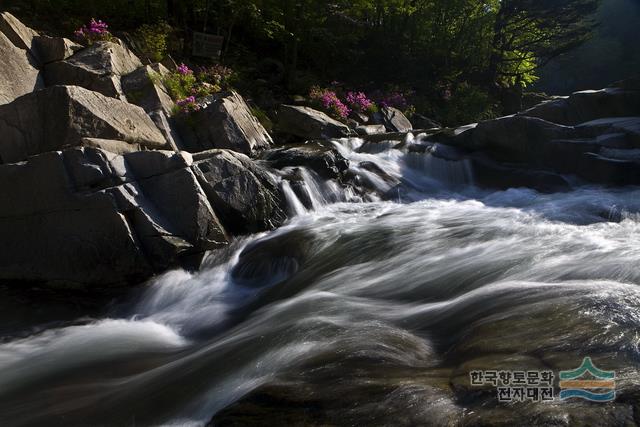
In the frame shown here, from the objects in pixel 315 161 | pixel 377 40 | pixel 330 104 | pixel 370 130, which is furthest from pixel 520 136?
pixel 377 40

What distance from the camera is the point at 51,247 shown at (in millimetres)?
6301

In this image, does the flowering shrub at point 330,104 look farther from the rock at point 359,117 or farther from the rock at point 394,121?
the rock at point 394,121

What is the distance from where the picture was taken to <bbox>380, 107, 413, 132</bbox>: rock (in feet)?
55.6

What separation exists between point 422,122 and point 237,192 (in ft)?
44.3

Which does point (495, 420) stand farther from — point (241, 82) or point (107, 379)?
point (241, 82)

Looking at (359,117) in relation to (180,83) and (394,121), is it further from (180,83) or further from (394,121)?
(180,83)

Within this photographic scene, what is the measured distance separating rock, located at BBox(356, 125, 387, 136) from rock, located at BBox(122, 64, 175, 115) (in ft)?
20.7

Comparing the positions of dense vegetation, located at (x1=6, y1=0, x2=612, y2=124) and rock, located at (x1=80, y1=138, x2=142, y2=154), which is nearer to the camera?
rock, located at (x1=80, y1=138, x2=142, y2=154)

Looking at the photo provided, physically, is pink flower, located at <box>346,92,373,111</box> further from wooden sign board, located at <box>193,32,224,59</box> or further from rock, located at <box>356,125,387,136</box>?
wooden sign board, located at <box>193,32,224,59</box>

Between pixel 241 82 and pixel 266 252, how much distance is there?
1114 centimetres

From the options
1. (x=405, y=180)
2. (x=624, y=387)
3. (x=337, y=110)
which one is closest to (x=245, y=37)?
(x=337, y=110)

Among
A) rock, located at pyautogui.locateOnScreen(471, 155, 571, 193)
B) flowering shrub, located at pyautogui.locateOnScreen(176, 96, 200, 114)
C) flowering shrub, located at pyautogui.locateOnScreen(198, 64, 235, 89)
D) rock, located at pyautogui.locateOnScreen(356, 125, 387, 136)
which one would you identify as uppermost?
flowering shrub, located at pyautogui.locateOnScreen(198, 64, 235, 89)

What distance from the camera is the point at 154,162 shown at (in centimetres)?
693

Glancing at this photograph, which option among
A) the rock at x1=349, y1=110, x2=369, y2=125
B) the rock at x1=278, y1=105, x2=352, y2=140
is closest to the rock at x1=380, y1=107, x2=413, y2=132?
the rock at x1=349, y1=110, x2=369, y2=125
